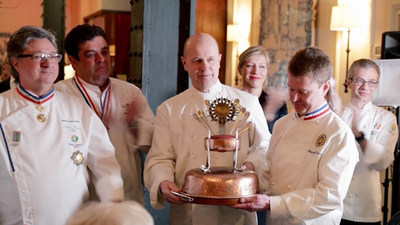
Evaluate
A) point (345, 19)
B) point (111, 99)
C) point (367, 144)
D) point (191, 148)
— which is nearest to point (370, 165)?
point (367, 144)

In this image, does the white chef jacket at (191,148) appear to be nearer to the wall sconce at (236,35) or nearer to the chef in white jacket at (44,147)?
the chef in white jacket at (44,147)

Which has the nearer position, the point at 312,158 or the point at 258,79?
the point at 312,158

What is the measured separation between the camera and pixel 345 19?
19.2ft

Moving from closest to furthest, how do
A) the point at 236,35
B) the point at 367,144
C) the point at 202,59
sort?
1. the point at 202,59
2. the point at 367,144
3. the point at 236,35

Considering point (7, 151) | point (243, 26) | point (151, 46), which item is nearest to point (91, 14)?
point (243, 26)

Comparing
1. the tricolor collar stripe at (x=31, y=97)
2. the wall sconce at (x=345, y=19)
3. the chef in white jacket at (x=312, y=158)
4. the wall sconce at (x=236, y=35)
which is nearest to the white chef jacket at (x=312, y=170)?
the chef in white jacket at (x=312, y=158)

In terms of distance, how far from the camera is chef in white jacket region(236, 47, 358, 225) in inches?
88.6

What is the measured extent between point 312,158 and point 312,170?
0.05m

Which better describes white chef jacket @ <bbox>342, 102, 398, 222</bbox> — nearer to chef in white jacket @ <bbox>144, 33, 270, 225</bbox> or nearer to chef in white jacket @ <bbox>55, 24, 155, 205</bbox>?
chef in white jacket @ <bbox>144, 33, 270, 225</bbox>

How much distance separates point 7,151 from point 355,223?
6.35 ft

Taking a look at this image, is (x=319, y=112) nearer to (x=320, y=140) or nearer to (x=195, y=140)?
(x=320, y=140)

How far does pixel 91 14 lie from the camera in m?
8.76

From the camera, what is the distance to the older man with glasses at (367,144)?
3.22 metres

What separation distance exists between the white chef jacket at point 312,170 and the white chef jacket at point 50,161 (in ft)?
2.25
